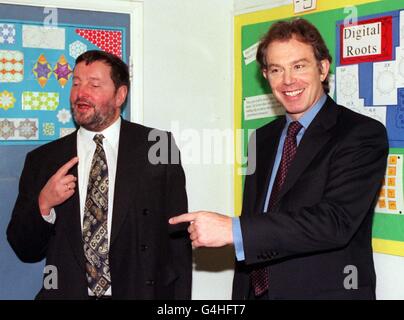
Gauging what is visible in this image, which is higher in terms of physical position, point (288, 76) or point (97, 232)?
point (288, 76)

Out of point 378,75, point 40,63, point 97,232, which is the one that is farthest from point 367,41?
point 40,63

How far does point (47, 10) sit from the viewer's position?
108 inches

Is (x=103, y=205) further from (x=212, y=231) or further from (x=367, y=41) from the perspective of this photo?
(x=367, y=41)

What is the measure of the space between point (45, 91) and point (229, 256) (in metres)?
1.31

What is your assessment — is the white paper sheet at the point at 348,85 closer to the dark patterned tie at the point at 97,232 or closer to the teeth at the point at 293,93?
the teeth at the point at 293,93

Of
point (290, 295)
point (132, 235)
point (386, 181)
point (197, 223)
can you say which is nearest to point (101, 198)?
point (132, 235)

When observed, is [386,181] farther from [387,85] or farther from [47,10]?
[47,10]

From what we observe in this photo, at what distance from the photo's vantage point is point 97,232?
2299mm

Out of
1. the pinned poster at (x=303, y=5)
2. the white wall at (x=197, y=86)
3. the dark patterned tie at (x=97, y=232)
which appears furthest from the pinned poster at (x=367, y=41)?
the dark patterned tie at (x=97, y=232)

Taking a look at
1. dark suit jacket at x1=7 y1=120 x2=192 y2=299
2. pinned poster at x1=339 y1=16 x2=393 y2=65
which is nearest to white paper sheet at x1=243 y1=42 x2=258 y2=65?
pinned poster at x1=339 y1=16 x2=393 y2=65

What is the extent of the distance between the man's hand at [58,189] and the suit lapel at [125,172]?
0.19 meters

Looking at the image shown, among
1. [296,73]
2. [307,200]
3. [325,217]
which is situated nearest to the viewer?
[325,217]

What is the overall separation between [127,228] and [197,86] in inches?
43.5

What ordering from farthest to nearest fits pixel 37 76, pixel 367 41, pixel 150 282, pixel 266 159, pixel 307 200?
1. pixel 37 76
2. pixel 367 41
3. pixel 150 282
4. pixel 266 159
5. pixel 307 200
